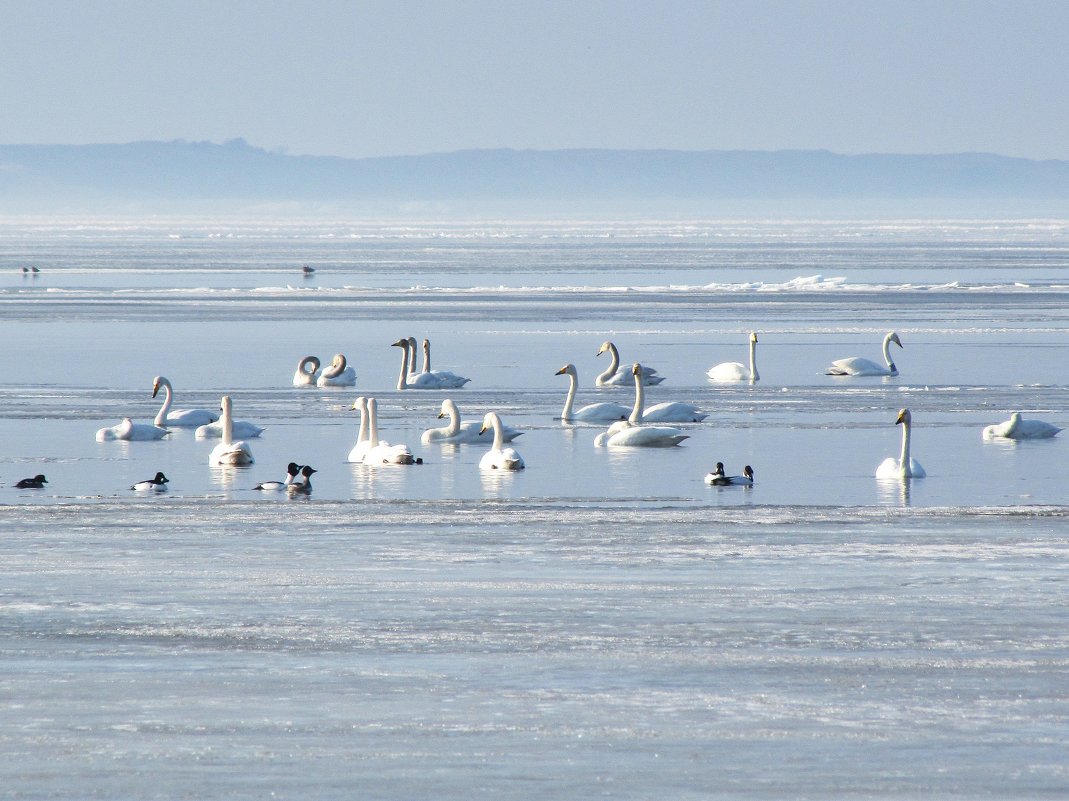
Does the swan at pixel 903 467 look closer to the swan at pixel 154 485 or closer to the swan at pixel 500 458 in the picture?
the swan at pixel 500 458

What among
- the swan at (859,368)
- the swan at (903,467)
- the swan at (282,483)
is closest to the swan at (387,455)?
the swan at (282,483)

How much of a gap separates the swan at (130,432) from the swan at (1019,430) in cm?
657

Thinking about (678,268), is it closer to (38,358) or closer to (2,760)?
(38,358)

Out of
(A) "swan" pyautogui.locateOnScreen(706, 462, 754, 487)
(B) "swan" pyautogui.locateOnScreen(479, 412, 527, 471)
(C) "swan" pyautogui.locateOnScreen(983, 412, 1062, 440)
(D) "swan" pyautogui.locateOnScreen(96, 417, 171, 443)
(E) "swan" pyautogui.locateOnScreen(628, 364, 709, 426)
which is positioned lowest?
(A) "swan" pyautogui.locateOnScreen(706, 462, 754, 487)

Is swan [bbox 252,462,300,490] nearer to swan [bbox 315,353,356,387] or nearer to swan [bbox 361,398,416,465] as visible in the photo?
swan [bbox 361,398,416,465]

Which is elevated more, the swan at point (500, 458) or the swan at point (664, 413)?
the swan at point (664, 413)

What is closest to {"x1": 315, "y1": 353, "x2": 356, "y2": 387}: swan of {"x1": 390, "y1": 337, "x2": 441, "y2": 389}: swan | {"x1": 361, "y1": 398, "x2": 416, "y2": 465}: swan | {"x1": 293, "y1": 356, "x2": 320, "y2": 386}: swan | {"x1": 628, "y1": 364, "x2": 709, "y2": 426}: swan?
{"x1": 293, "y1": 356, "x2": 320, "y2": 386}: swan

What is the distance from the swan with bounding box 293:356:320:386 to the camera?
22.0 meters

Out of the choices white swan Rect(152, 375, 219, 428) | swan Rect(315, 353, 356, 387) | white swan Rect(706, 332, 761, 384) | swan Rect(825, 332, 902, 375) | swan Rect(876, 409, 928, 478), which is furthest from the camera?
swan Rect(825, 332, 902, 375)

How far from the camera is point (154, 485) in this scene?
13.2 meters

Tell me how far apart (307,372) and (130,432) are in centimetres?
607

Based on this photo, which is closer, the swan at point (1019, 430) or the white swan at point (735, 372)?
the swan at point (1019, 430)

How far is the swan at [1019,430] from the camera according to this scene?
1600 centimetres

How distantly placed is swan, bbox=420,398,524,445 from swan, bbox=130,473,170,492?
3.43 metres
